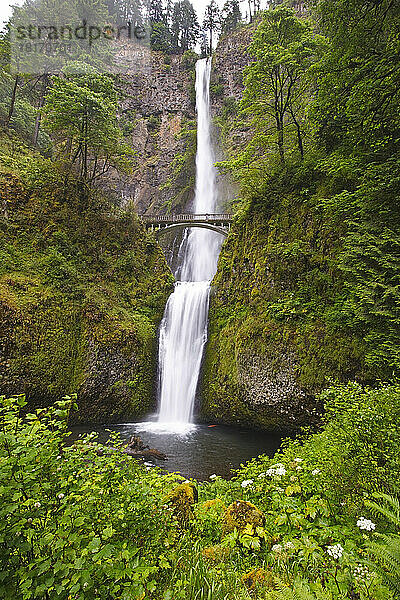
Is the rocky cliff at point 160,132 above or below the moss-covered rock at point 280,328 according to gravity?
above

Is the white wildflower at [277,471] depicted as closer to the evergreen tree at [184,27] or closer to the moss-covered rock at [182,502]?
the moss-covered rock at [182,502]

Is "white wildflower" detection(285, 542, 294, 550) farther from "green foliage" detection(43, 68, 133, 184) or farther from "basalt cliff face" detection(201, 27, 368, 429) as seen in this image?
"green foliage" detection(43, 68, 133, 184)

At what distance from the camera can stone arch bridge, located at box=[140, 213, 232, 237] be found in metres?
20.1

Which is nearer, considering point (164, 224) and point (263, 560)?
point (263, 560)

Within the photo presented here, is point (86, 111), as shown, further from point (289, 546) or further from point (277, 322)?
point (289, 546)

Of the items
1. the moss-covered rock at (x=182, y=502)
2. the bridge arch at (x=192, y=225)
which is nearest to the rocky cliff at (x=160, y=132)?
the bridge arch at (x=192, y=225)

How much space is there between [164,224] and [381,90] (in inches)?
641

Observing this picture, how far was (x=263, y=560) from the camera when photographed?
7.72 ft

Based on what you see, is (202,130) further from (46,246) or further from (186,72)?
(46,246)

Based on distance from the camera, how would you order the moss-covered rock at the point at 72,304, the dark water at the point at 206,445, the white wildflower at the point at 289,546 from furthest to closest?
1. the moss-covered rock at the point at 72,304
2. the dark water at the point at 206,445
3. the white wildflower at the point at 289,546

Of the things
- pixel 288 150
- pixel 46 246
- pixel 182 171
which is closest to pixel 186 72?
pixel 182 171

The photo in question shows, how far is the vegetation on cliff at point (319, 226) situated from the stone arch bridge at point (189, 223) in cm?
759

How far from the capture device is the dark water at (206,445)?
7.09m

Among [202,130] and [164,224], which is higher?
[202,130]
